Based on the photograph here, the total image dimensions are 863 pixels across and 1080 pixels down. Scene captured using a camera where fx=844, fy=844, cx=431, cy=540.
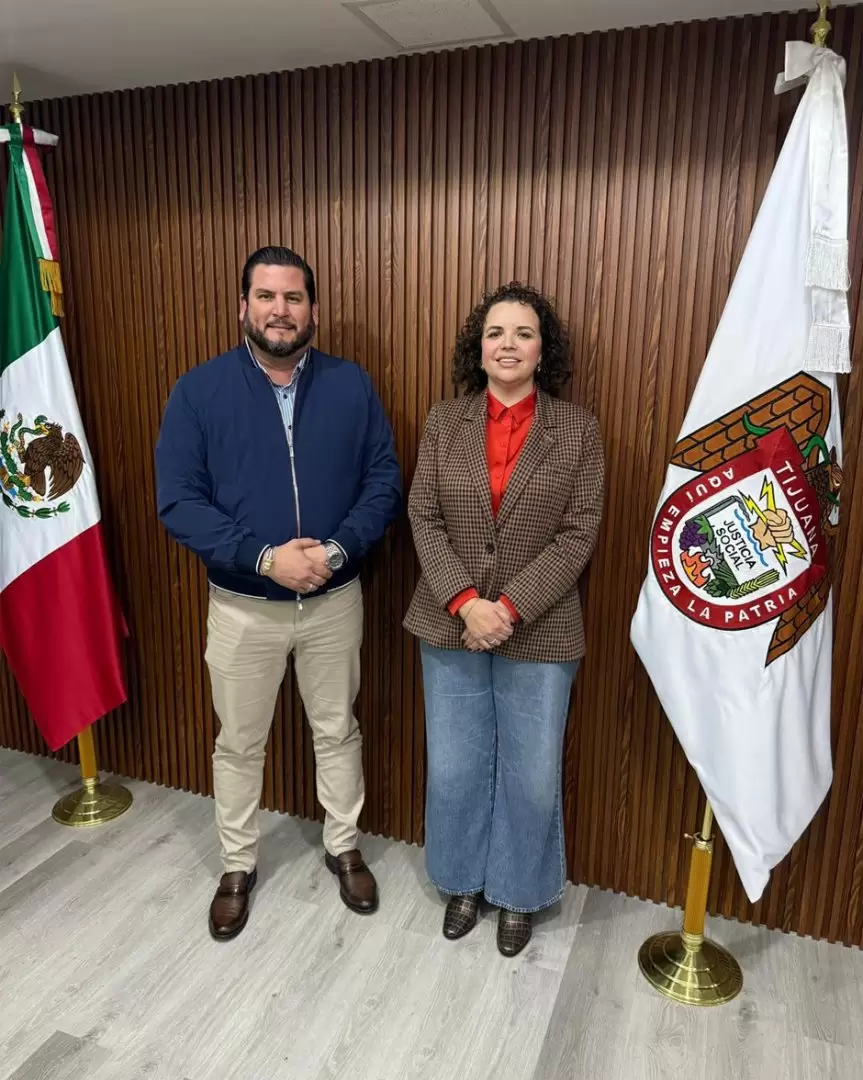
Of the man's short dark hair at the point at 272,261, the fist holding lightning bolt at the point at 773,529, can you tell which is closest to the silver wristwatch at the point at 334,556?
the man's short dark hair at the point at 272,261

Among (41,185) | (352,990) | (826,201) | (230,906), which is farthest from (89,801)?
(826,201)

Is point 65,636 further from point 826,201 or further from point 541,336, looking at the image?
point 826,201

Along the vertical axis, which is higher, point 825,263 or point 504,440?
point 825,263

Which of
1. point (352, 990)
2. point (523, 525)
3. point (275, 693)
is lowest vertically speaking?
point (352, 990)

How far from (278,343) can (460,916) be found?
1686 millimetres

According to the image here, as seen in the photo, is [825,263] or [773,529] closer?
[825,263]

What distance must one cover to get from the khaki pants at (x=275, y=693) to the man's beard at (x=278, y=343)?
2.25 ft

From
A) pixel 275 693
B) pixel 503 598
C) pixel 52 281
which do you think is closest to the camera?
pixel 503 598

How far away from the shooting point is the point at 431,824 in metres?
2.43

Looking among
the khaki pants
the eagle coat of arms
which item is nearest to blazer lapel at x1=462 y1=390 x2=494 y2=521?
the khaki pants

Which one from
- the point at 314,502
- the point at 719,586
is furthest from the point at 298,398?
the point at 719,586

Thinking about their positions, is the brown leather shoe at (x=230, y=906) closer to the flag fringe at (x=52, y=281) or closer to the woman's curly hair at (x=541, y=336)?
the woman's curly hair at (x=541, y=336)

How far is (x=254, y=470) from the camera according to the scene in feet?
7.50

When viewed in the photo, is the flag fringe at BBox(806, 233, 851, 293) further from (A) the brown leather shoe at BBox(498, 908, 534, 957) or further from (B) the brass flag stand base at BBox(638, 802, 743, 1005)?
(A) the brown leather shoe at BBox(498, 908, 534, 957)
